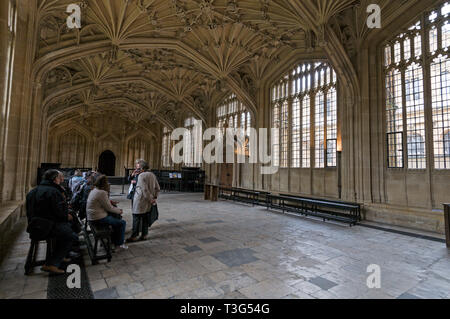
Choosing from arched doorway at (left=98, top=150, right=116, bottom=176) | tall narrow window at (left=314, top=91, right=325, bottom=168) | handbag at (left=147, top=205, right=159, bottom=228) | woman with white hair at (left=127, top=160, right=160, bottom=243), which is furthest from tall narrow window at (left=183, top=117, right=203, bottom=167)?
woman with white hair at (left=127, top=160, right=160, bottom=243)

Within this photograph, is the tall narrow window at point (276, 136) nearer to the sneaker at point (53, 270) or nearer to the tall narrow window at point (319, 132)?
the tall narrow window at point (319, 132)

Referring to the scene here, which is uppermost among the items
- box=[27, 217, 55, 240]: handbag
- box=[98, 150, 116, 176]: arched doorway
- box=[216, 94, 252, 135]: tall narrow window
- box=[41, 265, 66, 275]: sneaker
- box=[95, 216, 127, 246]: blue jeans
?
box=[216, 94, 252, 135]: tall narrow window

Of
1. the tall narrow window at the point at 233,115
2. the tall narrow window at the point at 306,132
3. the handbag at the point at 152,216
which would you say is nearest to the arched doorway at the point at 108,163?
the tall narrow window at the point at 233,115

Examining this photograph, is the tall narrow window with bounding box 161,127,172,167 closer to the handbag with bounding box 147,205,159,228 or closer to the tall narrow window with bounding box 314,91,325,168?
the tall narrow window with bounding box 314,91,325,168

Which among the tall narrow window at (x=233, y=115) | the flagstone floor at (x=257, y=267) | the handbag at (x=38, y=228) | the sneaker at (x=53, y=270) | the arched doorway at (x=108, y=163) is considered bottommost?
the flagstone floor at (x=257, y=267)

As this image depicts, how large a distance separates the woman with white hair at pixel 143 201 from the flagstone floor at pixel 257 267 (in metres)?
0.31

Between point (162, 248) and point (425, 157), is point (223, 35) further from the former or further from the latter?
point (162, 248)

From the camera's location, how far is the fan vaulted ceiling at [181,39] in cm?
856

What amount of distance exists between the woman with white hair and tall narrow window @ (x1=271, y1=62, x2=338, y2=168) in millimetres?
7803

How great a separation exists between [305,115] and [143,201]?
8914mm

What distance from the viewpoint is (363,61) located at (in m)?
8.41

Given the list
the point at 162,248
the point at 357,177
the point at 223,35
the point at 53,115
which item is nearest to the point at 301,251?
the point at 162,248

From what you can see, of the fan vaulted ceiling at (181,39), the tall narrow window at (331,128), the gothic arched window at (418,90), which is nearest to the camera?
the gothic arched window at (418,90)

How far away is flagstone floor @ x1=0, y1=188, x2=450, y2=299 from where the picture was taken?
2590 millimetres
